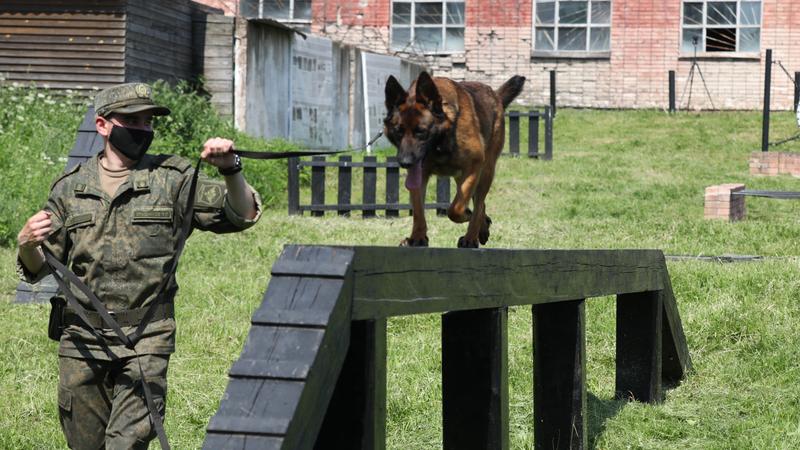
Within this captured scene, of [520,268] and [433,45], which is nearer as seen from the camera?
[520,268]

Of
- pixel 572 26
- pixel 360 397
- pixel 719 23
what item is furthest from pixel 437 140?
pixel 719 23

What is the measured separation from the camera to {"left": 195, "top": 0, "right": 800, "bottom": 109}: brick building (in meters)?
31.5

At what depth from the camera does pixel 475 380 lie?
453 centimetres

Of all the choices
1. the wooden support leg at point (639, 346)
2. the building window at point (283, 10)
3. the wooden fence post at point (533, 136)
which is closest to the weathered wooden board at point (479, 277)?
the wooden support leg at point (639, 346)

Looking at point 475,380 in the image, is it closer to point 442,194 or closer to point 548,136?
point 442,194

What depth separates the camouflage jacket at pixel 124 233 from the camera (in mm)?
4359

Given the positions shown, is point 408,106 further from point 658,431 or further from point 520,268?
point 658,431

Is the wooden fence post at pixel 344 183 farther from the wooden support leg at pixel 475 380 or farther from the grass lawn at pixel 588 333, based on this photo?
the wooden support leg at pixel 475 380

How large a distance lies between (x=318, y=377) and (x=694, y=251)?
30.6 ft

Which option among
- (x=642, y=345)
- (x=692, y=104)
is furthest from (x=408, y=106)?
(x=692, y=104)

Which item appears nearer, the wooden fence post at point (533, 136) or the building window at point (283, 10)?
the wooden fence post at point (533, 136)

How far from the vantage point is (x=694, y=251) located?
458 inches

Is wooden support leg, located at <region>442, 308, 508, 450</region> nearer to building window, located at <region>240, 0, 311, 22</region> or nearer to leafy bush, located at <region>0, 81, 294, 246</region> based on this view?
leafy bush, located at <region>0, 81, 294, 246</region>

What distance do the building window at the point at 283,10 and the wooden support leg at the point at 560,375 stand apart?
27917mm
